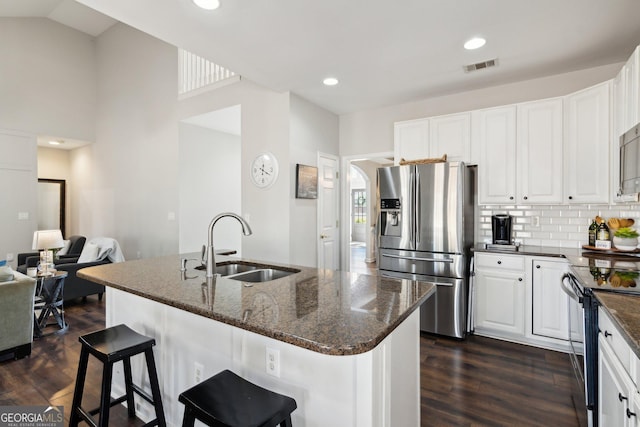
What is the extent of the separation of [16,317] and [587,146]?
17.2ft

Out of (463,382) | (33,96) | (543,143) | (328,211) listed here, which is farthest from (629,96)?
(33,96)

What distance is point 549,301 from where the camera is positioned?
9.69 ft

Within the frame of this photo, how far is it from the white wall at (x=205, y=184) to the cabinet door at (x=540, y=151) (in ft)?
13.3

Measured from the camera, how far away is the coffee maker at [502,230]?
11.3 feet

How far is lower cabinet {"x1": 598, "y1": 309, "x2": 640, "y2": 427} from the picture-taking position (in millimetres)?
1178

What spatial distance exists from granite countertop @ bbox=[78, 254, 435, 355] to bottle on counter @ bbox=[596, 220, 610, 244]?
2265mm

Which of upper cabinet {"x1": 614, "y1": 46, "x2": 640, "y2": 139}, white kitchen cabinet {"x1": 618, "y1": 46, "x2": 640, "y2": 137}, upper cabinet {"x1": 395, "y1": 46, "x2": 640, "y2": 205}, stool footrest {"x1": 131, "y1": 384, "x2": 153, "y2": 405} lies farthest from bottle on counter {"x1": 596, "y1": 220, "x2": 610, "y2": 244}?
stool footrest {"x1": 131, "y1": 384, "x2": 153, "y2": 405}

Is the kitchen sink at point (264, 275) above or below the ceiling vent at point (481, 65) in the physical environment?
below

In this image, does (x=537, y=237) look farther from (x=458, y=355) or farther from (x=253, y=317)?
(x=253, y=317)

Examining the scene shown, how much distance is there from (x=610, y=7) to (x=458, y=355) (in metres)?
2.89

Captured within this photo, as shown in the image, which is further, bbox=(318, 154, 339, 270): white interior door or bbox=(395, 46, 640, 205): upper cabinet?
bbox=(318, 154, 339, 270): white interior door

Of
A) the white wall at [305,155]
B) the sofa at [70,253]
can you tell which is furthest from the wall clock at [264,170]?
the sofa at [70,253]

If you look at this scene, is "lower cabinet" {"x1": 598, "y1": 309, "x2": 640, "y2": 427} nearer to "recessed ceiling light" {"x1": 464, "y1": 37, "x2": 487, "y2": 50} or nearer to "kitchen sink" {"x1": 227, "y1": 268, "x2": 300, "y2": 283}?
"kitchen sink" {"x1": 227, "y1": 268, "x2": 300, "y2": 283}

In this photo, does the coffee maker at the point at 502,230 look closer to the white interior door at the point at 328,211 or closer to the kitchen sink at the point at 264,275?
the white interior door at the point at 328,211
